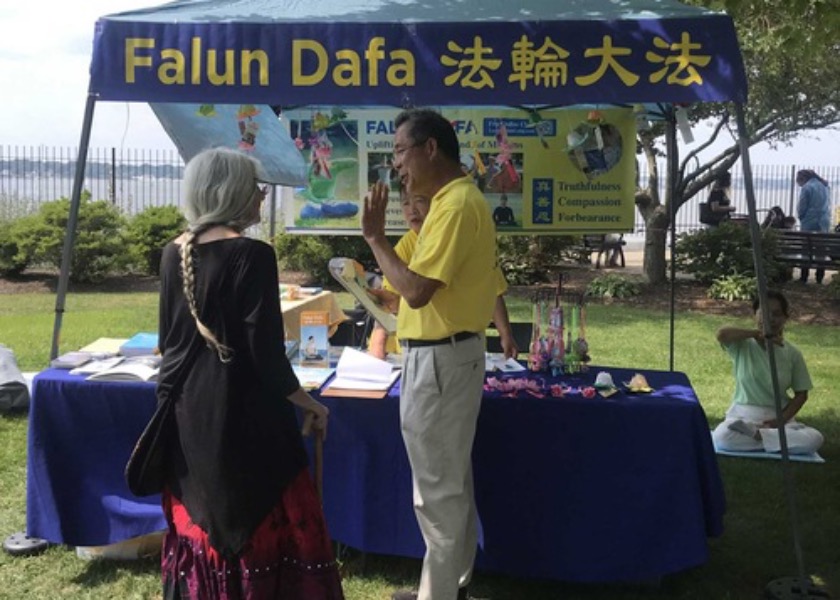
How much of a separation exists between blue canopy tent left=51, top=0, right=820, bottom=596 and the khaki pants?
1081mm

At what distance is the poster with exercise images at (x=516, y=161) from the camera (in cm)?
482

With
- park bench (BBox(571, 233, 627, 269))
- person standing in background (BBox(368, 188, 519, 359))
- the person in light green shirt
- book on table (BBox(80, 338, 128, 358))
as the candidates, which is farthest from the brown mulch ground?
book on table (BBox(80, 338, 128, 358))

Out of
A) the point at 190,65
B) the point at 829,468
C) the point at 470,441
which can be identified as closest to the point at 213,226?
the point at 470,441

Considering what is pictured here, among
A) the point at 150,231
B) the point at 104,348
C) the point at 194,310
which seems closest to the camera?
the point at 194,310

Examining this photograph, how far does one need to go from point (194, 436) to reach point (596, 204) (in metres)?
3.20

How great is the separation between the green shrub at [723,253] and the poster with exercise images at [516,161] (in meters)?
7.30

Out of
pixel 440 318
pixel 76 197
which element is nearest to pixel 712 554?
pixel 440 318

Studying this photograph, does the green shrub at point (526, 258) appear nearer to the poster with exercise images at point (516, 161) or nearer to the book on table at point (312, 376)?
the poster with exercise images at point (516, 161)

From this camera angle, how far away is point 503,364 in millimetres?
3801

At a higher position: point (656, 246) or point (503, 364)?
point (656, 246)

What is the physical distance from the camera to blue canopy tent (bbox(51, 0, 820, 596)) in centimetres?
324

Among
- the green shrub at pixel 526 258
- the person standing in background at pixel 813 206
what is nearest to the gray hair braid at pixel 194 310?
the green shrub at pixel 526 258

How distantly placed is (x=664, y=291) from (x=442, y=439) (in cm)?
950

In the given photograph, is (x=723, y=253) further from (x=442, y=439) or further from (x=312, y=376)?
(x=442, y=439)
